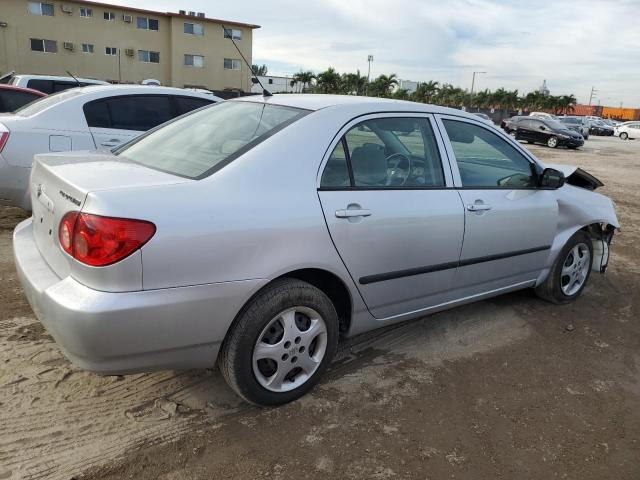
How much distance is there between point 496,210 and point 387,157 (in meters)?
0.94

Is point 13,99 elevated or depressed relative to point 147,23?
depressed

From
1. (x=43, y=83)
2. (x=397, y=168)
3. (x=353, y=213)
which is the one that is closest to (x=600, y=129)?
(x=43, y=83)

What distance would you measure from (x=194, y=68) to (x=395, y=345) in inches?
1705

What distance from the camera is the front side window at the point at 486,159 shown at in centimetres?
350

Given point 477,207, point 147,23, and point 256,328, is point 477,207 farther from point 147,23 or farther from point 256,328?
point 147,23

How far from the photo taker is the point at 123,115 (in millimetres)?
5793

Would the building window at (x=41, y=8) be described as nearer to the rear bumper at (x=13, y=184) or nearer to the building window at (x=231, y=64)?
the building window at (x=231, y=64)

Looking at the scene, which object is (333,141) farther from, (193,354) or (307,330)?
(193,354)

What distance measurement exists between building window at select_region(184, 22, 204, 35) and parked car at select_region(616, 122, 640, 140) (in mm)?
34791

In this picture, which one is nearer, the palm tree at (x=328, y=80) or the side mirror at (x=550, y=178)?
the side mirror at (x=550, y=178)

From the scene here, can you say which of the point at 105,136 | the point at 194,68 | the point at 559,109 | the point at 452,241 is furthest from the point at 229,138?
the point at 559,109

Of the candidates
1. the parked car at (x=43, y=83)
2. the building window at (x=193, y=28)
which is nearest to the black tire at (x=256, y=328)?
the parked car at (x=43, y=83)

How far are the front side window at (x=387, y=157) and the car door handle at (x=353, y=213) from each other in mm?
150

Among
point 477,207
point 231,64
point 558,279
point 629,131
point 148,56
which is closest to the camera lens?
point 477,207
